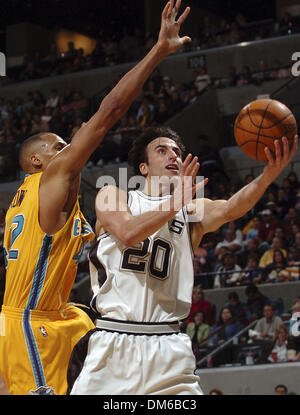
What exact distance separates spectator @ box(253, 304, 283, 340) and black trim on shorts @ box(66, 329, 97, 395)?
5568 millimetres

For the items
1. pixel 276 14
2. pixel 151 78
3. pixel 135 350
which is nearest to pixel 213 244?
pixel 151 78

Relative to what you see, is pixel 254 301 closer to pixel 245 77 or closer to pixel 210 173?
pixel 210 173

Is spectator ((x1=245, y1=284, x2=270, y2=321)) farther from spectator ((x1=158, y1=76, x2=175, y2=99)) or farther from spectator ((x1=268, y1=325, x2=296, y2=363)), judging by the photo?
spectator ((x1=158, y1=76, x2=175, y2=99))

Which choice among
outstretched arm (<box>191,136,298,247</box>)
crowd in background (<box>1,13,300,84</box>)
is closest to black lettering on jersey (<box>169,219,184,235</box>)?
outstretched arm (<box>191,136,298,247</box>)

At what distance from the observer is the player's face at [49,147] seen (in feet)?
15.3

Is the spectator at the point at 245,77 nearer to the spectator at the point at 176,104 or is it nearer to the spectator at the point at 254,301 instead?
the spectator at the point at 176,104

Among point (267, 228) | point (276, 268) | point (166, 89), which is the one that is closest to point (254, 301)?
point (276, 268)

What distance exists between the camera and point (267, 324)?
9.27m

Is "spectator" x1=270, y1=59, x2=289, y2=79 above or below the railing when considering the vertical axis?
above

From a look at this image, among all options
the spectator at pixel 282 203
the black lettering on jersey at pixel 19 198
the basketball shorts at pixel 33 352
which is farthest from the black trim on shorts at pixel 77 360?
the spectator at pixel 282 203

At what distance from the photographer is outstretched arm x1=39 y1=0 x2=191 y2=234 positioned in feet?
11.8

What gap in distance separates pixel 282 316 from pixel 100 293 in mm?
5988

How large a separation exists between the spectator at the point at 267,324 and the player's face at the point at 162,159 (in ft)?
17.1

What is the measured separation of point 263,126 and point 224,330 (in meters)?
5.98
